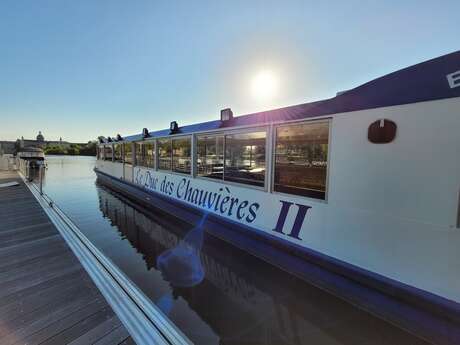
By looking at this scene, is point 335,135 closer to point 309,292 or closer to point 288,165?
point 288,165

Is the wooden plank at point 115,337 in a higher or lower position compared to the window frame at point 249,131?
lower

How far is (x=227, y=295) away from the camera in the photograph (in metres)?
2.87

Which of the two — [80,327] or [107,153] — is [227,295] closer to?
[80,327]

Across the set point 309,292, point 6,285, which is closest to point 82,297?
point 6,285

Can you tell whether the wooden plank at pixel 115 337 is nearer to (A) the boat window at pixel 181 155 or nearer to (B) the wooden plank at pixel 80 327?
(B) the wooden plank at pixel 80 327

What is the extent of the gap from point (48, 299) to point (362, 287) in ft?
10.5

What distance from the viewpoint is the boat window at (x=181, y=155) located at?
18.3 ft

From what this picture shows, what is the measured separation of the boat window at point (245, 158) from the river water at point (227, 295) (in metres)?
1.33

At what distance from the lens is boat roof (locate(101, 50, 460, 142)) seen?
6.07 feet

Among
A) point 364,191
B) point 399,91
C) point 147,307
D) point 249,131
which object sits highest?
point 399,91

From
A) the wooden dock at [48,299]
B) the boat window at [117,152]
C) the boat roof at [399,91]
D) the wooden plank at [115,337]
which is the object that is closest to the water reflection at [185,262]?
the wooden dock at [48,299]

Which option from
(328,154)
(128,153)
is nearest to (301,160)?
(328,154)

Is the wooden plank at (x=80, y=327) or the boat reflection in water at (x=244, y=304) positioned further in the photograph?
the boat reflection in water at (x=244, y=304)

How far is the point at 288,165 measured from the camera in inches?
139
